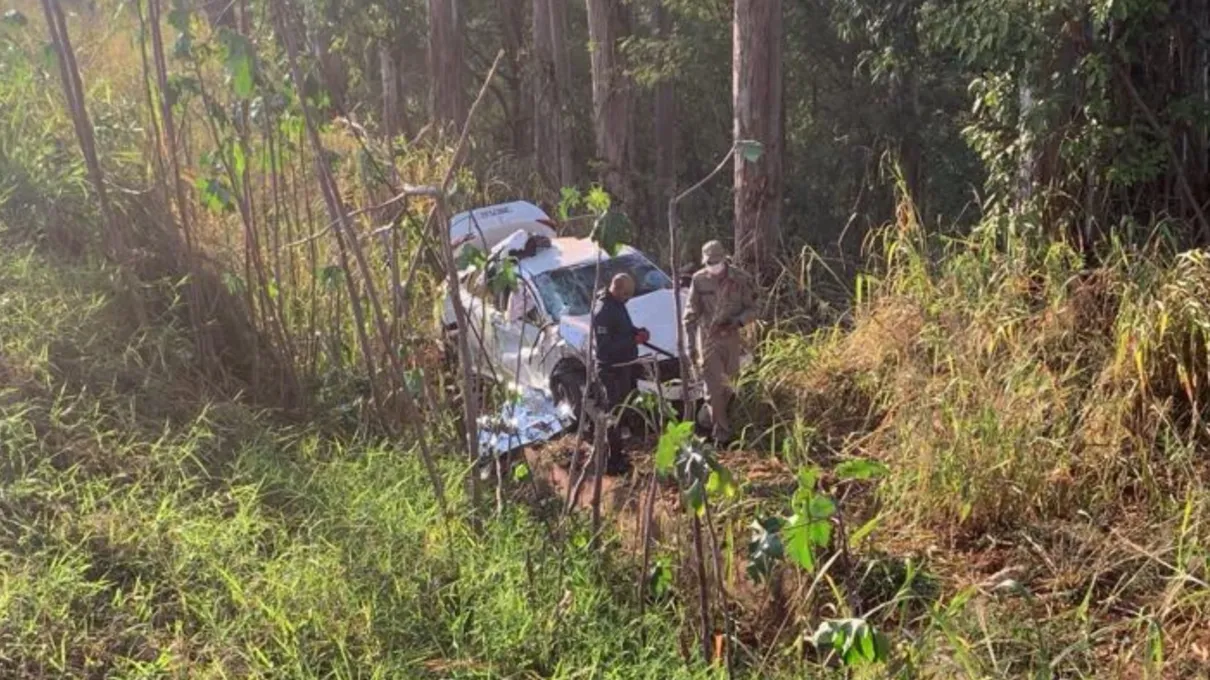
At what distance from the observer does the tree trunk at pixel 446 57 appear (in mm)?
15758

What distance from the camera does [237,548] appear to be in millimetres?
4602

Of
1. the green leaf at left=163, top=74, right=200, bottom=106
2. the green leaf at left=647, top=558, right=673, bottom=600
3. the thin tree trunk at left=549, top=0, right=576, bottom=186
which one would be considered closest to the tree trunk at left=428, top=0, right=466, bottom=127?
the thin tree trunk at left=549, top=0, right=576, bottom=186

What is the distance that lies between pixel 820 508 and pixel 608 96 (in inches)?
528

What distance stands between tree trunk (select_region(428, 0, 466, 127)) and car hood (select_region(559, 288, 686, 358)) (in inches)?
302

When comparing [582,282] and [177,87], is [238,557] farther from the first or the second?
[582,282]

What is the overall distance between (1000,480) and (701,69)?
11711mm

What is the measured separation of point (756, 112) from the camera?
33.0ft

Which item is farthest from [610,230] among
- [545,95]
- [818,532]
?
[545,95]

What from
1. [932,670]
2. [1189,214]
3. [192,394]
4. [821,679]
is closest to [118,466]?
[192,394]

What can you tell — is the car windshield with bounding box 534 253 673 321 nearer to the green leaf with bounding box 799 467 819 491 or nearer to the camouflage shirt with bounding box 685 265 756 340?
the camouflage shirt with bounding box 685 265 756 340

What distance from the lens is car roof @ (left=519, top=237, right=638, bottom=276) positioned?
8.97 m

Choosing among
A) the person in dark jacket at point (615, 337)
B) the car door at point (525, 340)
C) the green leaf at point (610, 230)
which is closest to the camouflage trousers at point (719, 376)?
the person in dark jacket at point (615, 337)

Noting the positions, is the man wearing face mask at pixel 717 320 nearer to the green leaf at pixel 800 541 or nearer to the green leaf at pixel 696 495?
the green leaf at pixel 696 495

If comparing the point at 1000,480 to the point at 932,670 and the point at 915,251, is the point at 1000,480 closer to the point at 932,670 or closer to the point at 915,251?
the point at 932,670
